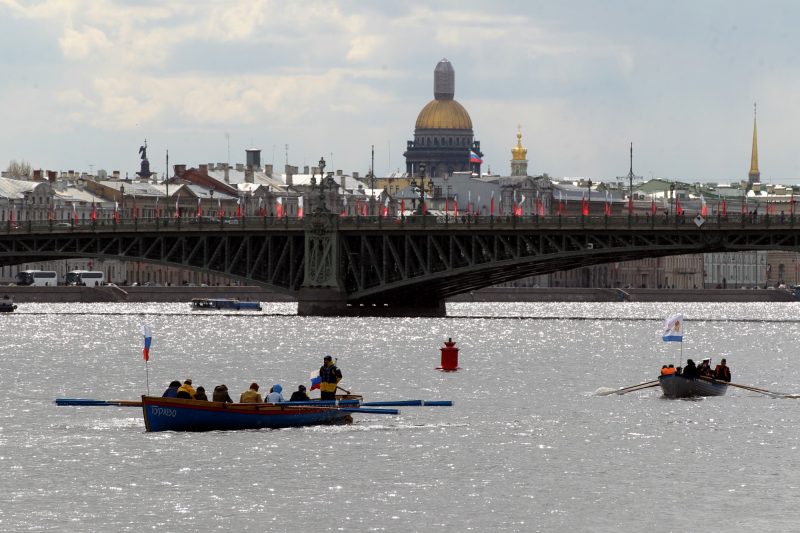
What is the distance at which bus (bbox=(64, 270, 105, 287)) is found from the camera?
615ft

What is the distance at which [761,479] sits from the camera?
44.3 m

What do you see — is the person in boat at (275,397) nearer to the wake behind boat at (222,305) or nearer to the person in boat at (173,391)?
the person in boat at (173,391)

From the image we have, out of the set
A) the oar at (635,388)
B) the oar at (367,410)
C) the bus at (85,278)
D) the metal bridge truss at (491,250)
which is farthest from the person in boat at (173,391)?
the bus at (85,278)

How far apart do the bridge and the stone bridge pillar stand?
2.2 inches

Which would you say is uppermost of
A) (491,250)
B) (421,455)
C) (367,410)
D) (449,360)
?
(491,250)

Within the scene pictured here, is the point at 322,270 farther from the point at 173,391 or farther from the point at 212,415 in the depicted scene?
the point at 212,415

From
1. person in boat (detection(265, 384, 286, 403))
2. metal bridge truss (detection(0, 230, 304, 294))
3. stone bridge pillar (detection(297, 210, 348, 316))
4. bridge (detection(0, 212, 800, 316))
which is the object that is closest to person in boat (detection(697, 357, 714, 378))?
person in boat (detection(265, 384, 286, 403))

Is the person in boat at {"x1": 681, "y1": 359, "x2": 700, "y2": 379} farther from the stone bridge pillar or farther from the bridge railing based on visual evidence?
the stone bridge pillar

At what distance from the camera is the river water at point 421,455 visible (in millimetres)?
39625

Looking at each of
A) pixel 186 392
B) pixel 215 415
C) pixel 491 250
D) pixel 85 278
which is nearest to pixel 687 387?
pixel 215 415

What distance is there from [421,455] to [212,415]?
5.42 m

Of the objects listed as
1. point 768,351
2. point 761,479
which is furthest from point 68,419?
point 768,351

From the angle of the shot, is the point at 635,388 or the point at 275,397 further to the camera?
the point at 635,388

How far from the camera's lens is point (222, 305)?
165 metres
